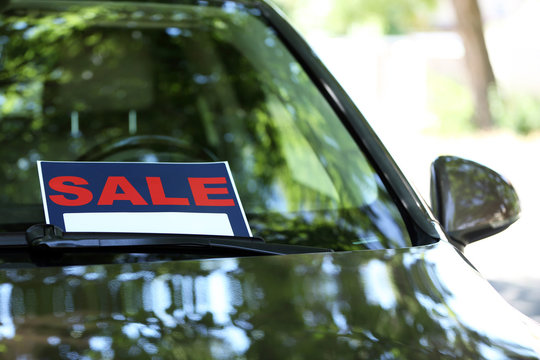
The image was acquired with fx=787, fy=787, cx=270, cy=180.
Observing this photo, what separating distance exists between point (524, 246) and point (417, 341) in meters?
5.56

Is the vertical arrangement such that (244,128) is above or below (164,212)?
above

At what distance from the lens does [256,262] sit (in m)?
1.38

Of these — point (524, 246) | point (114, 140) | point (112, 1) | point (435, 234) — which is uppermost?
point (112, 1)

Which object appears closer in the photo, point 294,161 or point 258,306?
point 258,306

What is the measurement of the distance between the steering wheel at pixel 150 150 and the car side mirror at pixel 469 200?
0.67 meters

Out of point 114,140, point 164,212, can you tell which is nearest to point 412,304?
point 164,212

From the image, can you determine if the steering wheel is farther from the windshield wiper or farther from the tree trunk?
the tree trunk

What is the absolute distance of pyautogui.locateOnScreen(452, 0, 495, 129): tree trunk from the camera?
13.4 meters

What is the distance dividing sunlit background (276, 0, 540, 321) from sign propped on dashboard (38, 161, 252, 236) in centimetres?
45

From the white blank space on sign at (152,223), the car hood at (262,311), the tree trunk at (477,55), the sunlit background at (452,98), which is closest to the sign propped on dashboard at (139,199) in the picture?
the white blank space on sign at (152,223)

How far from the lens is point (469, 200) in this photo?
177 centimetres

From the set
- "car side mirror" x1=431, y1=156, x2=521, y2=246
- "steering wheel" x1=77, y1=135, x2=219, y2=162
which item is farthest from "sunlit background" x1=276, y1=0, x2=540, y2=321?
"steering wheel" x1=77, y1=135, x2=219, y2=162

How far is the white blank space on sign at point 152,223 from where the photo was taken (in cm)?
143

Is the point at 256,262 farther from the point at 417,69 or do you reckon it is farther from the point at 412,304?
the point at 417,69
